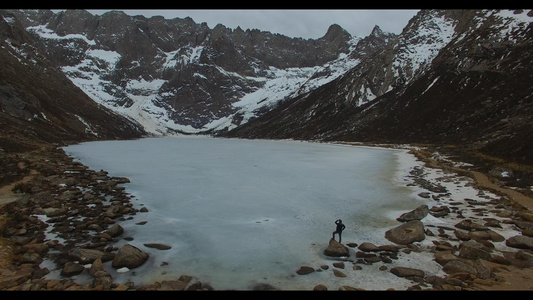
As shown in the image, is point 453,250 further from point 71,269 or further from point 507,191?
point 507,191

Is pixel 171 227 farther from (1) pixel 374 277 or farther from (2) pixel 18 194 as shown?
(2) pixel 18 194

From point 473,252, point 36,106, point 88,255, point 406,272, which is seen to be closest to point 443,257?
point 473,252

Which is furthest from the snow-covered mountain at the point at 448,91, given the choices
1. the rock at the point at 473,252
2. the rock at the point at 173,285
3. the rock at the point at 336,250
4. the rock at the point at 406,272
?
the rock at the point at 173,285

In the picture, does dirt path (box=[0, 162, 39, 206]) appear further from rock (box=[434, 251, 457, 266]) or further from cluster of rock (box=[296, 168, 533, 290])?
rock (box=[434, 251, 457, 266])

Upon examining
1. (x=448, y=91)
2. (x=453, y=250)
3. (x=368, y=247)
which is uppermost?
(x=448, y=91)

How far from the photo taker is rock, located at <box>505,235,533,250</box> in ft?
51.6

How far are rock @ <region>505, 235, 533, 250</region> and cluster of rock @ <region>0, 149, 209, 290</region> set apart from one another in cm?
1499

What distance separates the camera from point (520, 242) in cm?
1586

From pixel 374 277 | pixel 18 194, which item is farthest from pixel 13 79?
pixel 374 277

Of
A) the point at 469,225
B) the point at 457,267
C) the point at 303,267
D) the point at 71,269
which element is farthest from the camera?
the point at 469,225

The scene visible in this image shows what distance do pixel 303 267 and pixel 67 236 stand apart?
1229 centimetres

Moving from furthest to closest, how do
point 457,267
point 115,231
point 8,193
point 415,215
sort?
point 8,193 → point 415,215 → point 115,231 → point 457,267

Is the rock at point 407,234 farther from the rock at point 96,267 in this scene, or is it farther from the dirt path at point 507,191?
the rock at point 96,267

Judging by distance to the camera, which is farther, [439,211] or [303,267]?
[439,211]
